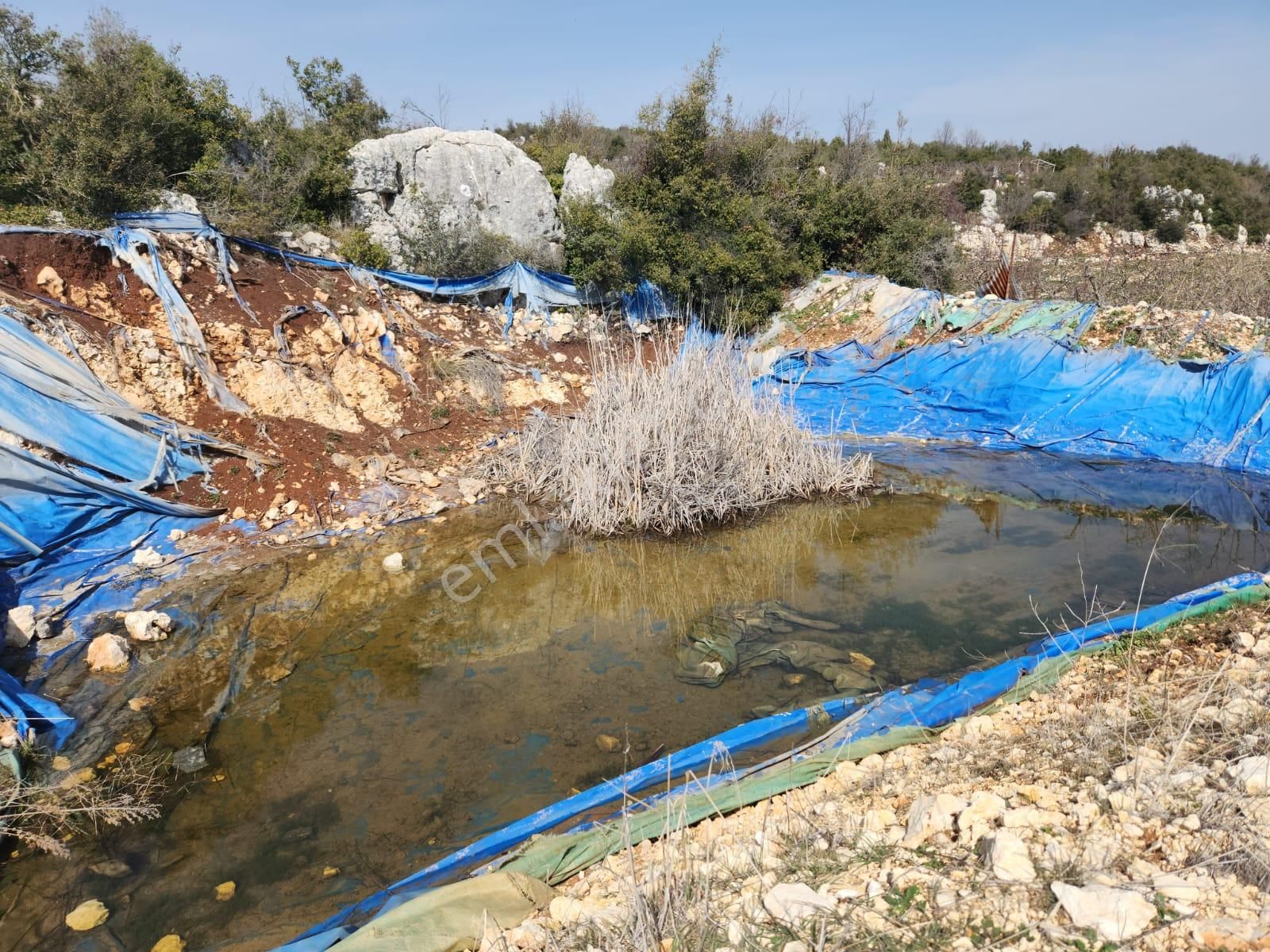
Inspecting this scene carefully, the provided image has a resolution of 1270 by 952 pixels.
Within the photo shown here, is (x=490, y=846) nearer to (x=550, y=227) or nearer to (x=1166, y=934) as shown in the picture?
(x=1166, y=934)

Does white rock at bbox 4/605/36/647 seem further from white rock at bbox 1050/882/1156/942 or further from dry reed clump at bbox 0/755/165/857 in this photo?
white rock at bbox 1050/882/1156/942

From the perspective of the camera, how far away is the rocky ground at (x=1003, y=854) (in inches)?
72.9

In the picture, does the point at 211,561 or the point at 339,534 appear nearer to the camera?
the point at 211,561

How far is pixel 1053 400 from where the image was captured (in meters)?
8.70

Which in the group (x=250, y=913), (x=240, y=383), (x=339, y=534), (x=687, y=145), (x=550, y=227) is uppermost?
(x=687, y=145)

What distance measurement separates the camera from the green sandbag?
92.4 inches

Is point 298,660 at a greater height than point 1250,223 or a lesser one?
lesser

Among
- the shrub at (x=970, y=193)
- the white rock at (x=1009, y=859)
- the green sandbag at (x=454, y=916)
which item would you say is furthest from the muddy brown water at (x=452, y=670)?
the shrub at (x=970, y=193)

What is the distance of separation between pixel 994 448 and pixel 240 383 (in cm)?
854

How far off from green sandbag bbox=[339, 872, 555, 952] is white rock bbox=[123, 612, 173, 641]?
10.5 feet

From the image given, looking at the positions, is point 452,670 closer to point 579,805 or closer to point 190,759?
point 190,759

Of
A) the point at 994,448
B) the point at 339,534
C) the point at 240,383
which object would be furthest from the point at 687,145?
the point at 339,534

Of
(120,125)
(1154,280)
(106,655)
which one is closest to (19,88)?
(120,125)

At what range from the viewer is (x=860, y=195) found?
1332 centimetres
